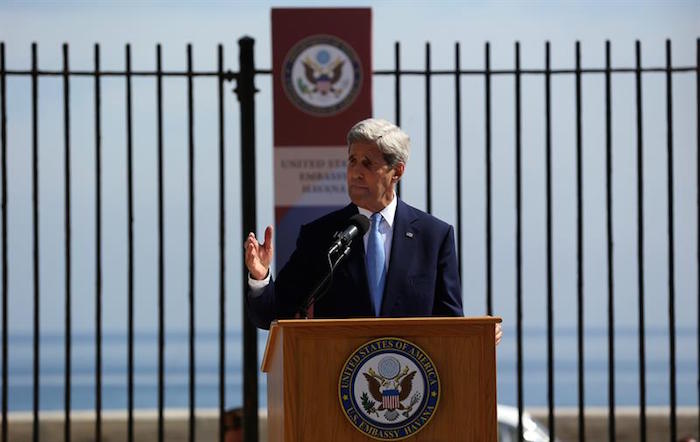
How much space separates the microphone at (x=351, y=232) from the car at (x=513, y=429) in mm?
5486

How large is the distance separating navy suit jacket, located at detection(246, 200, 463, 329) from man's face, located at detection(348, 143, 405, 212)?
0.10 meters

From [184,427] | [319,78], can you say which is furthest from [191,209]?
[184,427]

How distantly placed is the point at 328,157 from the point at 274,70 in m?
0.56

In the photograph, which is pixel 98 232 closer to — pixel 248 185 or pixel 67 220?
pixel 67 220

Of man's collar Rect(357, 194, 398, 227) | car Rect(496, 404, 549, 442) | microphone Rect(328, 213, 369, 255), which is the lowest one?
car Rect(496, 404, 549, 442)

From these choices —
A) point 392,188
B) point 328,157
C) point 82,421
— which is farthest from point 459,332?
point 82,421

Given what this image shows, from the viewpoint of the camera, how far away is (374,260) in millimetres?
4836

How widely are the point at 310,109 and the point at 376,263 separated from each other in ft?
10.7

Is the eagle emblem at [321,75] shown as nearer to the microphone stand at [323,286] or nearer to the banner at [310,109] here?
the banner at [310,109]

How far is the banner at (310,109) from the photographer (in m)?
7.97

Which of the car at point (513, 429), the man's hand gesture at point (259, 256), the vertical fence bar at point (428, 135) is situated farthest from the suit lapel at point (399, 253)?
the car at point (513, 429)

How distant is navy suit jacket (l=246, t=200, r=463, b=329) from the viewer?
478cm

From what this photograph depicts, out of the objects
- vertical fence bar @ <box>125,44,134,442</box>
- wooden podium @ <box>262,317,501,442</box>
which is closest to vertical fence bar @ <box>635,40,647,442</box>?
vertical fence bar @ <box>125,44,134,442</box>

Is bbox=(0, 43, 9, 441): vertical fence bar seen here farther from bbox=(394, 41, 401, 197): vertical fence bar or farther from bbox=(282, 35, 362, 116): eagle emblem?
bbox=(394, 41, 401, 197): vertical fence bar
